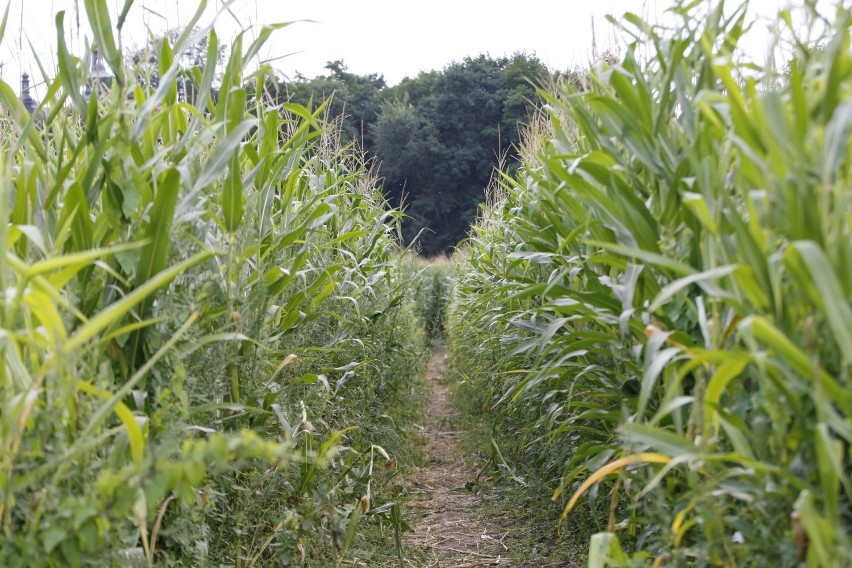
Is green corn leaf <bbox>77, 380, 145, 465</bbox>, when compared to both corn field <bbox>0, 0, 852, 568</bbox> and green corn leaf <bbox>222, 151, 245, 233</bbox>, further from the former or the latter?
green corn leaf <bbox>222, 151, 245, 233</bbox>

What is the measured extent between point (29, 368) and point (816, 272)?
1.47 meters

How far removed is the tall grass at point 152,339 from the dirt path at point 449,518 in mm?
617

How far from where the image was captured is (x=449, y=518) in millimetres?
4008

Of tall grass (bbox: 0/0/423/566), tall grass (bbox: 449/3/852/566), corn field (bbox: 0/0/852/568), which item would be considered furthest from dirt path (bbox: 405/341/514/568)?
tall grass (bbox: 449/3/852/566)

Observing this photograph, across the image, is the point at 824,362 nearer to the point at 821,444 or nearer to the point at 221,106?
the point at 821,444

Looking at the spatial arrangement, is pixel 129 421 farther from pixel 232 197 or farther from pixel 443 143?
pixel 443 143

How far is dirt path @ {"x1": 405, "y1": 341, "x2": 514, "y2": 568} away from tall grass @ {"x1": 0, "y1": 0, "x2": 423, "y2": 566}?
617 mm

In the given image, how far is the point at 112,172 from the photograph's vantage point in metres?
1.75

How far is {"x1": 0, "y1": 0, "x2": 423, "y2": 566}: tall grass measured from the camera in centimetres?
129

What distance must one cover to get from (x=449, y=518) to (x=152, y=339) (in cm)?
265

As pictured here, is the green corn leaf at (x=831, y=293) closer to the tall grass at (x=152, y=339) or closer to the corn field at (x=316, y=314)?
the corn field at (x=316, y=314)

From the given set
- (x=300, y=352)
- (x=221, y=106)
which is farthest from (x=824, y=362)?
(x=300, y=352)

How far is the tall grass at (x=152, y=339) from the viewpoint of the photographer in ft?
4.25

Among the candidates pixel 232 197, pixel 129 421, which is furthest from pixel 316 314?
pixel 129 421
